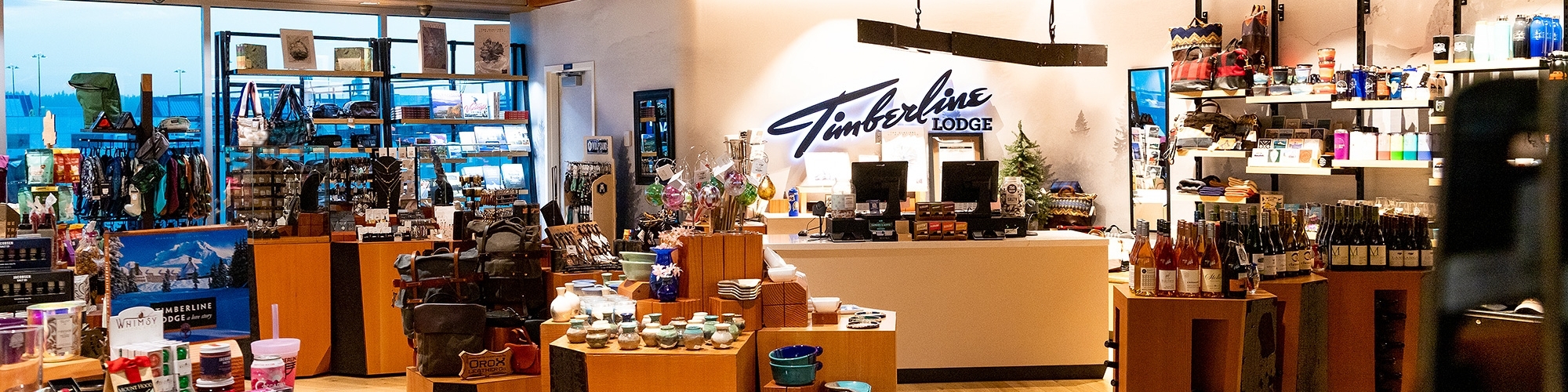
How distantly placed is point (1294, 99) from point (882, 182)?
284 centimetres

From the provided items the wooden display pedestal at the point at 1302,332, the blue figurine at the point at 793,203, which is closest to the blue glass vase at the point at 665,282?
the wooden display pedestal at the point at 1302,332

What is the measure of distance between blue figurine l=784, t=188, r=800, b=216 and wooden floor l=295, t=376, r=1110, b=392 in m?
2.27

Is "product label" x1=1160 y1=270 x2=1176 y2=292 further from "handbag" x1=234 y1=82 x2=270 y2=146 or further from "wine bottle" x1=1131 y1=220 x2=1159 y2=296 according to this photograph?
"handbag" x1=234 y1=82 x2=270 y2=146

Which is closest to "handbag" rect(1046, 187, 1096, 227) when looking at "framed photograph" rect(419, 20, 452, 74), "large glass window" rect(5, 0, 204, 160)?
"framed photograph" rect(419, 20, 452, 74)

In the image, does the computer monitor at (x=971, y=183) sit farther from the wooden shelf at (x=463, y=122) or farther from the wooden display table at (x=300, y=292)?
the wooden shelf at (x=463, y=122)

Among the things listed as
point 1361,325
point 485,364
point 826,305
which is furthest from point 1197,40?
point 485,364

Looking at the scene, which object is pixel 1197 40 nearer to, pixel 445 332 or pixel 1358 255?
pixel 1358 255

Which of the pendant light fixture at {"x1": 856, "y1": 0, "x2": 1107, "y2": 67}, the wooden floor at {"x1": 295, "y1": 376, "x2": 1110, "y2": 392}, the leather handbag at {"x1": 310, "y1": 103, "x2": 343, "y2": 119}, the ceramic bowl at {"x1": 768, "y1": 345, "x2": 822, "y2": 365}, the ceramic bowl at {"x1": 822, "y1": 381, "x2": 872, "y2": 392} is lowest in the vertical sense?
the wooden floor at {"x1": 295, "y1": 376, "x2": 1110, "y2": 392}

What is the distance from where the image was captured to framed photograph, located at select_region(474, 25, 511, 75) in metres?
9.64

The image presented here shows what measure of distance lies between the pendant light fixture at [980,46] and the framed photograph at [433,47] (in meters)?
4.19

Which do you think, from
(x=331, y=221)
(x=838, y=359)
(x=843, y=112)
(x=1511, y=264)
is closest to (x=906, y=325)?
(x=838, y=359)

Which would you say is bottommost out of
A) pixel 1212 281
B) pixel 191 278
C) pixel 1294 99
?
pixel 191 278

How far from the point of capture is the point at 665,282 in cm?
419

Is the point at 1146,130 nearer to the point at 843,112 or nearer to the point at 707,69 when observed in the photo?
the point at 843,112
